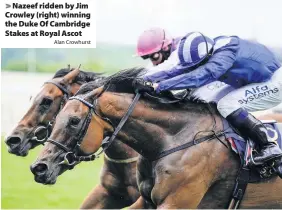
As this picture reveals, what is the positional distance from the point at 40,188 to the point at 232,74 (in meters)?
4.02

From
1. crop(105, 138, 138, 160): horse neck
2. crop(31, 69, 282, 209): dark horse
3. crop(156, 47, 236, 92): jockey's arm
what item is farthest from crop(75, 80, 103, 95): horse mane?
crop(105, 138, 138, 160): horse neck

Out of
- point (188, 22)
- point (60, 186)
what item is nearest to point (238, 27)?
point (188, 22)

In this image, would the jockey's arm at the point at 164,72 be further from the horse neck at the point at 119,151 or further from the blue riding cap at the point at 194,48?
the horse neck at the point at 119,151

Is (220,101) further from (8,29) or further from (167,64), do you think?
(8,29)

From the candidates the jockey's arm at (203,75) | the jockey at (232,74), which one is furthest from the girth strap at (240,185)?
the jockey's arm at (203,75)

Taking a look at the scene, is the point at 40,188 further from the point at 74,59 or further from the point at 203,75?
the point at 203,75

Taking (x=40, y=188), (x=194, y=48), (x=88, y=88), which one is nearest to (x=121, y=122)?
(x=88, y=88)

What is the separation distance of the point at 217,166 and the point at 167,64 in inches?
34.5

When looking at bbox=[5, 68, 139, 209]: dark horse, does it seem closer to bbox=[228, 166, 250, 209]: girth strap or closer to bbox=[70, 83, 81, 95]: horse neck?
bbox=[70, 83, 81, 95]: horse neck

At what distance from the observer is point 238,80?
5590mm

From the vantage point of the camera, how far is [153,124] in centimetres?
534

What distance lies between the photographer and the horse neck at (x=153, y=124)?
5.27 metres

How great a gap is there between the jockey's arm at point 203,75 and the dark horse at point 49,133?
1038mm

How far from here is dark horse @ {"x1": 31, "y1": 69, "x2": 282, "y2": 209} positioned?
5168 millimetres
